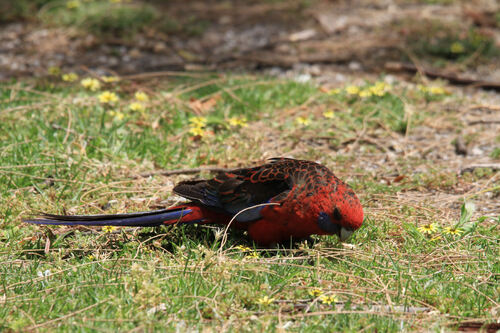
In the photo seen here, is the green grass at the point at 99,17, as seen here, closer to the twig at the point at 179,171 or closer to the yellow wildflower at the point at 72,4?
the yellow wildflower at the point at 72,4

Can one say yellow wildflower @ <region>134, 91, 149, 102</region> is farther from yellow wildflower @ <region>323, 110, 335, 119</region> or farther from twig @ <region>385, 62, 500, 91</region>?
twig @ <region>385, 62, 500, 91</region>

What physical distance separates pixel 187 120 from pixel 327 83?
209 centimetres

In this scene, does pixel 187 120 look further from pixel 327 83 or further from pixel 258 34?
pixel 258 34

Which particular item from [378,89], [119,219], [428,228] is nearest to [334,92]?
[378,89]

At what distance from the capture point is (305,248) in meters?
3.42

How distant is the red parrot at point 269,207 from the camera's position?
329 centimetres

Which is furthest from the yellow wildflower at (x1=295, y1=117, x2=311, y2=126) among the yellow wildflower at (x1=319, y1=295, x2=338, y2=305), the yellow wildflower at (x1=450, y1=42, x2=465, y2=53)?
the yellow wildflower at (x1=450, y1=42, x2=465, y2=53)

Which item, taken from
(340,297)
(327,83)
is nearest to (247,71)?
(327,83)

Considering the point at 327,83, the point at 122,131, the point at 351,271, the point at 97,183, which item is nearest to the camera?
the point at 351,271

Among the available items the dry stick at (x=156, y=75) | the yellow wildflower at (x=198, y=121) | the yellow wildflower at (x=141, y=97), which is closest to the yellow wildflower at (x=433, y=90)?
the dry stick at (x=156, y=75)

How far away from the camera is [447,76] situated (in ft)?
22.4

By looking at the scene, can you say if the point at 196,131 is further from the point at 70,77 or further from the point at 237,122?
the point at 70,77

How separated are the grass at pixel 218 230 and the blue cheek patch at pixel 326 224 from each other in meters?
0.16

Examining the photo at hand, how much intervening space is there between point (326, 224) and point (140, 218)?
1120 millimetres
